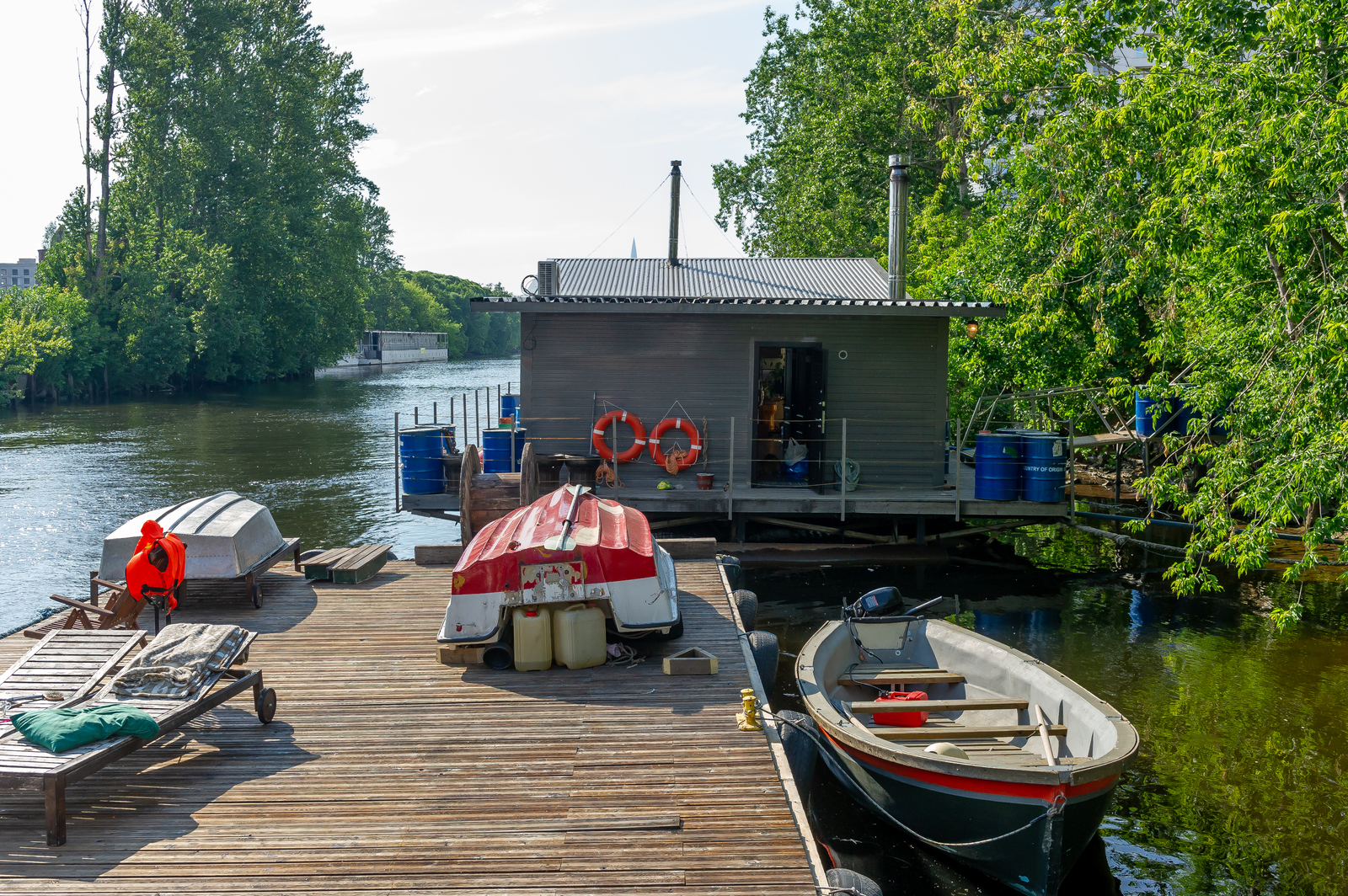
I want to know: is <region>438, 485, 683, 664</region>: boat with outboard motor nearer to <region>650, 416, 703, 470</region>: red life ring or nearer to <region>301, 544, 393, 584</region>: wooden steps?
<region>301, 544, 393, 584</region>: wooden steps

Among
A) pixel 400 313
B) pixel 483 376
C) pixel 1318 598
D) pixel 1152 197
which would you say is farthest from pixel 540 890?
pixel 400 313

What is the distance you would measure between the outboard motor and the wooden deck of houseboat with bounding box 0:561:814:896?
199cm

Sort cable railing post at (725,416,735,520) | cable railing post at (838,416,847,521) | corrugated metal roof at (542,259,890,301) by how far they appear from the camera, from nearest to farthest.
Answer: cable railing post at (838,416,847,521)
cable railing post at (725,416,735,520)
corrugated metal roof at (542,259,890,301)

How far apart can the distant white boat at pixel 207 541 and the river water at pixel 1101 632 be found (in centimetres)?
517

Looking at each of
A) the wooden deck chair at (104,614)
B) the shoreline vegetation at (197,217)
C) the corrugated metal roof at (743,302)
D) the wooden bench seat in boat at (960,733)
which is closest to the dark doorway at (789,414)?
the corrugated metal roof at (743,302)

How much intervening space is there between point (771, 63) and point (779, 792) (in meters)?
33.6

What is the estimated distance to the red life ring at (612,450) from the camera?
14.7 m

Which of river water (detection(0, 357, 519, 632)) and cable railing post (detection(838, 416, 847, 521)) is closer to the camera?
cable railing post (detection(838, 416, 847, 521))

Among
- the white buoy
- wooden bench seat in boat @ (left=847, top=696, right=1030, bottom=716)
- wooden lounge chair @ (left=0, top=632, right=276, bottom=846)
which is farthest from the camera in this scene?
wooden bench seat in boat @ (left=847, top=696, right=1030, bottom=716)

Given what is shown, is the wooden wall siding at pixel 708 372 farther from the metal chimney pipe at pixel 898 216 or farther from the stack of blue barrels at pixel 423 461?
the stack of blue barrels at pixel 423 461

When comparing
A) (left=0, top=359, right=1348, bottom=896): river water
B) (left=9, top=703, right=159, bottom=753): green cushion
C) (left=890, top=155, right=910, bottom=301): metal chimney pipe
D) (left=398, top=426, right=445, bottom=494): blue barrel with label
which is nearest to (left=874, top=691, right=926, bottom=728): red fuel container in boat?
(left=0, top=359, right=1348, bottom=896): river water

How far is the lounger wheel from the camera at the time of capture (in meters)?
6.49

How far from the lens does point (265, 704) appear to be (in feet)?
21.3

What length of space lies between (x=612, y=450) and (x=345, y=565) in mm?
5019
